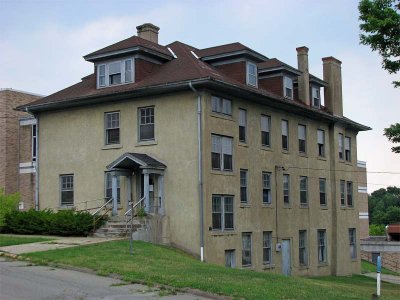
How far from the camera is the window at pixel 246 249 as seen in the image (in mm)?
29344

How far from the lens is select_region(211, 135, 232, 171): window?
2772 cm

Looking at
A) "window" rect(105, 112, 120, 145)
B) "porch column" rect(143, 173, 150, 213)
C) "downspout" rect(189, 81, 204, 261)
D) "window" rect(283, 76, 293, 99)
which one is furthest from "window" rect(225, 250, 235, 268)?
"window" rect(283, 76, 293, 99)

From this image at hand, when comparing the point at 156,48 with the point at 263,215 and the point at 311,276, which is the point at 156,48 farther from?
the point at 311,276

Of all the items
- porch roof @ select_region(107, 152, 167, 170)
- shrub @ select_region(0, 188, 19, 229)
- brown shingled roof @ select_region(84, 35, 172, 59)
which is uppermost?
brown shingled roof @ select_region(84, 35, 172, 59)

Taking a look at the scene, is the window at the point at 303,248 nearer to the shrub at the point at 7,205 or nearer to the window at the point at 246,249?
the window at the point at 246,249

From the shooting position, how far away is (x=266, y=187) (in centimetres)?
3167

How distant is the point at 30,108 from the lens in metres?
32.4

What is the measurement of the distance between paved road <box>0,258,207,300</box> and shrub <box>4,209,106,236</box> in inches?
353

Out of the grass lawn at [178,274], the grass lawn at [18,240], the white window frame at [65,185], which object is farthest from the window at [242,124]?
the grass lawn at [18,240]

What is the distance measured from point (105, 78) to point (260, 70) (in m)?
9.29

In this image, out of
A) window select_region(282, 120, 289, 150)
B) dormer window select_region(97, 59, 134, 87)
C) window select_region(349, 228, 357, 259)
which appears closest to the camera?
dormer window select_region(97, 59, 134, 87)

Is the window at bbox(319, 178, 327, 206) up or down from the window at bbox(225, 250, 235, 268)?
up

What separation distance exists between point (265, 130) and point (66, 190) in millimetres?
10722

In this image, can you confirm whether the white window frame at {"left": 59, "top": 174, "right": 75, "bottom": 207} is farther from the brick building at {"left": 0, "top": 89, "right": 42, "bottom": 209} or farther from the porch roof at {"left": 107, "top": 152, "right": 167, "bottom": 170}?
A: the brick building at {"left": 0, "top": 89, "right": 42, "bottom": 209}
